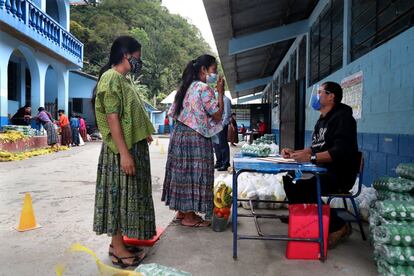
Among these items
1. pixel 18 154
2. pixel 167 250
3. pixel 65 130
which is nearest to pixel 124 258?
pixel 167 250

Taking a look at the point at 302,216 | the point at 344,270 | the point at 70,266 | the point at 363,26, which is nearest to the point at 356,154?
the point at 302,216

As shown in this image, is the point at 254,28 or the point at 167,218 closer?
the point at 167,218

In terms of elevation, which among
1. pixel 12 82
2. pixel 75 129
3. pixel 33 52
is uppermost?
pixel 33 52

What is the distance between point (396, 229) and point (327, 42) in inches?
223

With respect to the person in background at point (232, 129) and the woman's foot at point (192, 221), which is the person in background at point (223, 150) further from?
the woman's foot at point (192, 221)

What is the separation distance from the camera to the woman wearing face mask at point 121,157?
2.40 m

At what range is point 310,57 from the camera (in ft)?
28.3

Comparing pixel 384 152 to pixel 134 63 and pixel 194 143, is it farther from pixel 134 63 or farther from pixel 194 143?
pixel 134 63

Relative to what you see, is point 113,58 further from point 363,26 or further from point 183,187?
point 363,26

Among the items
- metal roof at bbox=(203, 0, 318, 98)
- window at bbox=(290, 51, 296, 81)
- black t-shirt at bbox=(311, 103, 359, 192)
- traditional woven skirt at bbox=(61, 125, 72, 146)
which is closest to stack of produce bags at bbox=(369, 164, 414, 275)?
black t-shirt at bbox=(311, 103, 359, 192)

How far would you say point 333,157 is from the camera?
2.76 m

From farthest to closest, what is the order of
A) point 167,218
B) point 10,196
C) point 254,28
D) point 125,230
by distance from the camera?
point 254,28 → point 10,196 → point 167,218 → point 125,230

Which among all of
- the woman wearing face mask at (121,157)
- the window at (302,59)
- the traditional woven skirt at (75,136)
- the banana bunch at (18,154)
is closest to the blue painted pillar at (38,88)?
the banana bunch at (18,154)

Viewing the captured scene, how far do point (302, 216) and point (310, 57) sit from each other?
265 inches
